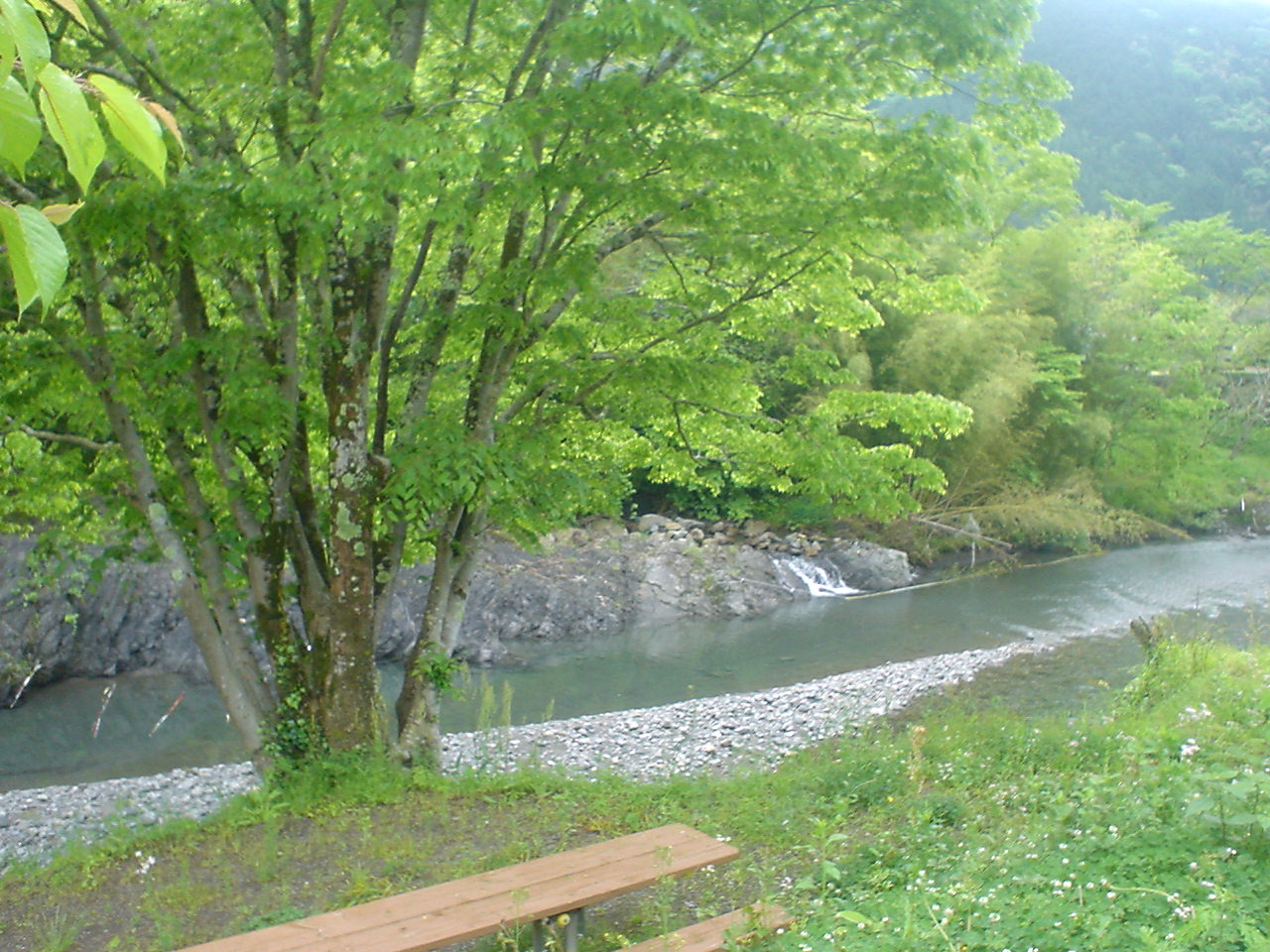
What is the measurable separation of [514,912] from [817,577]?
58.6ft

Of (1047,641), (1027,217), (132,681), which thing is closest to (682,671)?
(1047,641)

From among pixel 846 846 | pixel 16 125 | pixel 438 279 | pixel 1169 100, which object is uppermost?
pixel 1169 100

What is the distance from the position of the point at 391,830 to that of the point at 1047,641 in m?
12.0

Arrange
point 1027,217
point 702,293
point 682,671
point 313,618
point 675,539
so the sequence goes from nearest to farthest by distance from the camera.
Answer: point 313,618 < point 702,293 < point 682,671 < point 675,539 < point 1027,217

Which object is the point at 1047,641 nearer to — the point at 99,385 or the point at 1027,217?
the point at 99,385

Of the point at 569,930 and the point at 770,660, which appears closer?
the point at 569,930

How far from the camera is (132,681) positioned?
501 inches

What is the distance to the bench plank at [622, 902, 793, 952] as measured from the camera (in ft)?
10.4

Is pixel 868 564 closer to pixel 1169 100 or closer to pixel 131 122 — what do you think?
pixel 131 122

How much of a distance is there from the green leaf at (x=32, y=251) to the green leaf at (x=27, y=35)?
0.13m

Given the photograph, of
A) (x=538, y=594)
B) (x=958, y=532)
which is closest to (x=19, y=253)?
(x=538, y=594)

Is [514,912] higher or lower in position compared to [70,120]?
lower

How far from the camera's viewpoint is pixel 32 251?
3.39 ft

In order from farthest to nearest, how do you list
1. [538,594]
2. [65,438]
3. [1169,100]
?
[1169,100] → [538,594] → [65,438]
